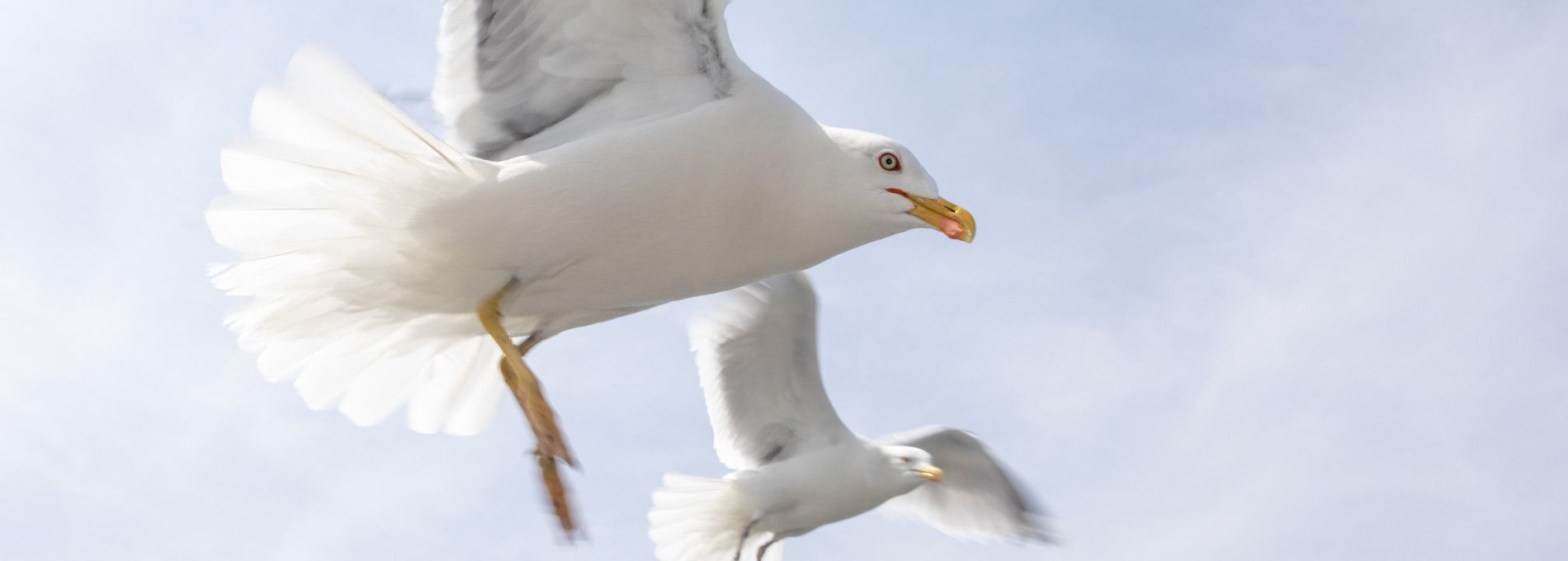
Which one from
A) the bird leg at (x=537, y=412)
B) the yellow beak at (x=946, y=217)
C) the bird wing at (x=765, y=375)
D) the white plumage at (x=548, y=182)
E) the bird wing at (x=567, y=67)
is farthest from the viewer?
the bird wing at (x=765, y=375)

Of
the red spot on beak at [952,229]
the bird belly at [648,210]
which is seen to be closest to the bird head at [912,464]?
the red spot on beak at [952,229]

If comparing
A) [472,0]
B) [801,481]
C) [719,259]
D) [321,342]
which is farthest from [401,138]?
[801,481]

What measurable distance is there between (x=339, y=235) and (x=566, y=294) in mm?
700

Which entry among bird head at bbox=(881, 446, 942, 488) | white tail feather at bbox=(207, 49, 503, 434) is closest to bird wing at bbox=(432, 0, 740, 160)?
white tail feather at bbox=(207, 49, 503, 434)

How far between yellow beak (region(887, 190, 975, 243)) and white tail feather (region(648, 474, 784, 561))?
440 cm

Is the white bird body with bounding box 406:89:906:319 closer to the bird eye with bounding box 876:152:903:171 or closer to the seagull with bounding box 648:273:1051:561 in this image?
the bird eye with bounding box 876:152:903:171

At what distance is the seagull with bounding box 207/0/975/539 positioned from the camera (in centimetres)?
452

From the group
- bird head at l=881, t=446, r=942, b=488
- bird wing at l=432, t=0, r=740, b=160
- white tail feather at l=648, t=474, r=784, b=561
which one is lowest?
white tail feather at l=648, t=474, r=784, b=561

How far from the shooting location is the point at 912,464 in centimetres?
895

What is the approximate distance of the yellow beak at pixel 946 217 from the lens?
4.84 meters

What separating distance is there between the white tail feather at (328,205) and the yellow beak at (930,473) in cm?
410

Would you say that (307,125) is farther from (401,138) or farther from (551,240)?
(551,240)

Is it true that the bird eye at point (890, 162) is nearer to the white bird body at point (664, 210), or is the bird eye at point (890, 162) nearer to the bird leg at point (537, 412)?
the white bird body at point (664, 210)

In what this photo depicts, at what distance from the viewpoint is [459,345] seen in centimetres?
590
